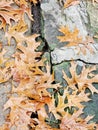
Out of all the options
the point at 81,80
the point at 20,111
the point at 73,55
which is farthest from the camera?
the point at 73,55

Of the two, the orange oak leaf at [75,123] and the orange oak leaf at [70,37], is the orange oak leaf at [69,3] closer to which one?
the orange oak leaf at [70,37]

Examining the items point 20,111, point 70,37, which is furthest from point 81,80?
point 20,111

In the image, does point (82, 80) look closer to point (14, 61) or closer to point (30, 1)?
point (14, 61)

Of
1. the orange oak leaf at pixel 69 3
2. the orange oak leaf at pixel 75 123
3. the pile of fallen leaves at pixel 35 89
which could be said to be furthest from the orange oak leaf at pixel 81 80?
the orange oak leaf at pixel 69 3

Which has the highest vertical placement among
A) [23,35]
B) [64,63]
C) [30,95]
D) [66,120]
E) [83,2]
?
[83,2]

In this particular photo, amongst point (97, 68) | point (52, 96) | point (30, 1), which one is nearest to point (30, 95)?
point (52, 96)

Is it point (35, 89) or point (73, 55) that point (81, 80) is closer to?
point (73, 55)
